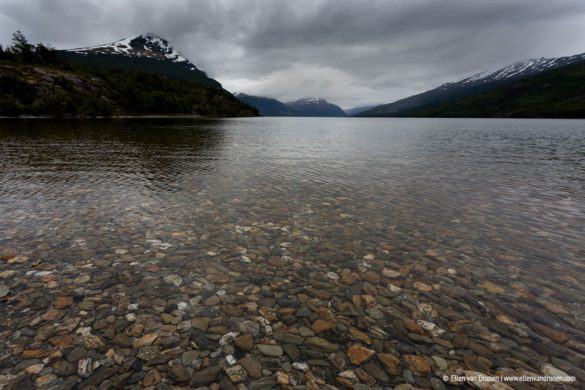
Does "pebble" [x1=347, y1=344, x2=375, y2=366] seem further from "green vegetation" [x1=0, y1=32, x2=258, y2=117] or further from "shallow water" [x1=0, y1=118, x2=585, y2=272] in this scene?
"green vegetation" [x1=0, y1=32, x2=258, y2=117]

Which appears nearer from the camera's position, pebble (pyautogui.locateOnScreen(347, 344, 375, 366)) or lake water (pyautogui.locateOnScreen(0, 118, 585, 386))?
pebble (pyautogui.locateOnScreen(347, 344, 375, 366))

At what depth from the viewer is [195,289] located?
8.83 m

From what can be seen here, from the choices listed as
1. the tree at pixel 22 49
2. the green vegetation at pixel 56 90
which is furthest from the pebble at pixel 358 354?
the tree at pixel 22 49

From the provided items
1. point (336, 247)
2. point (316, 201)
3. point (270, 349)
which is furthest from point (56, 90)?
point (270, 349)

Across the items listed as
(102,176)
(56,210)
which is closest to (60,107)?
(102,176)

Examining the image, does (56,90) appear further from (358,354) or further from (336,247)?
(358,354)

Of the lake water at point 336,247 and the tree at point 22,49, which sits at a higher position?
the tree at point 22,49

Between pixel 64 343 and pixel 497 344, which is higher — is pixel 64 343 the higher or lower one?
the higher one

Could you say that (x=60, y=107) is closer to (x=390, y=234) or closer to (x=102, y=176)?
(x=102, y=176)

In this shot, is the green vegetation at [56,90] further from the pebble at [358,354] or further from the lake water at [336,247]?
the pebble at [358,354]

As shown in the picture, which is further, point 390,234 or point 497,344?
point 390,234

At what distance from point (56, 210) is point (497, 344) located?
20202 mm

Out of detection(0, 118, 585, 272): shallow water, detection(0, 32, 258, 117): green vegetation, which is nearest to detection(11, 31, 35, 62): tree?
detection(0, 32, 258, 117): green vegetation

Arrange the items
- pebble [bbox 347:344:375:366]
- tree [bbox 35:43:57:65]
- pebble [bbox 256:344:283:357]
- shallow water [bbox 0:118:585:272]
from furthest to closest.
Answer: tree [bbox 35:43:57:65] → shallow water [bbox 0:118:585:272] → pebble [bbox 256:344:283:357] → pebble [bbox 347:344:375:366]
